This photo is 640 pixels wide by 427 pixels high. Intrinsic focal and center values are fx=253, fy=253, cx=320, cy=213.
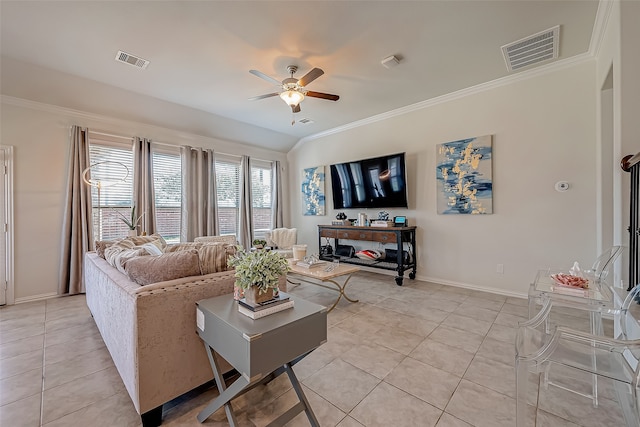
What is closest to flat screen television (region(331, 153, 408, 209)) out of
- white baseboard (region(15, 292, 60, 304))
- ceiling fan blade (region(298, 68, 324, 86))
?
ceiling fan blade (region(298, 68, 324, 86))

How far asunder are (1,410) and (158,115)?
154 inches

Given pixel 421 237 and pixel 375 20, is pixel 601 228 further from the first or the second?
pixel 375 20

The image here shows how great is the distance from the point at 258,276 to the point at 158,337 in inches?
26.5

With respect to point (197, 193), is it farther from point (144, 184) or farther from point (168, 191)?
point (144, 184)

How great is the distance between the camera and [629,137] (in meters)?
2.00

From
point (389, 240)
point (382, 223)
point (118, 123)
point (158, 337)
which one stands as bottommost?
point (158, 337)

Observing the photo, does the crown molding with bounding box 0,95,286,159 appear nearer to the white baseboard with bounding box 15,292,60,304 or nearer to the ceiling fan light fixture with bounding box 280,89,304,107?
the white baseboard with bounding box 15,292,60,304

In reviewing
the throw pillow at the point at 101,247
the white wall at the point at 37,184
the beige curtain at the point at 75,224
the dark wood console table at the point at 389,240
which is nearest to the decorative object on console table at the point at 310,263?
the dark wood console table at the point at 389,240

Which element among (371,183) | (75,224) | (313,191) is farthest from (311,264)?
(75,224)

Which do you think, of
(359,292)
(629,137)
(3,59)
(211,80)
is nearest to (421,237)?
(359,292)

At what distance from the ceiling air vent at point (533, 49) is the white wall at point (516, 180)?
1.03 feet

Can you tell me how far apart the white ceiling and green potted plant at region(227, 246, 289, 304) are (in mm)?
2153

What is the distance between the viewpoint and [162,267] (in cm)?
154

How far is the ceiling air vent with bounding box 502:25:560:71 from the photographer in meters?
2.54
